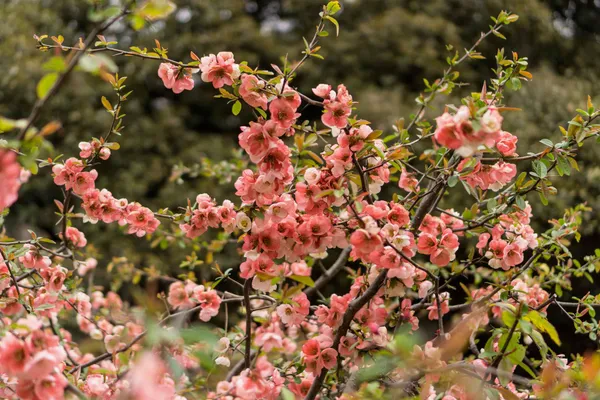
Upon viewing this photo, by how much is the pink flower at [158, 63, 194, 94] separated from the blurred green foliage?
11.8 feet

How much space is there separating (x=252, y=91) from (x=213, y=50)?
539cm

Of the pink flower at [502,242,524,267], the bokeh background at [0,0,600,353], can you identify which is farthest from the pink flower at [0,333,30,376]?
the bokeh background at [0,0,600,353]

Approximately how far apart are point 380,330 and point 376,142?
0.41m

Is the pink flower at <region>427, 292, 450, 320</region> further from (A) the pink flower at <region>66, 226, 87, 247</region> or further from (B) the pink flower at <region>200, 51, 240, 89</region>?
(A) the pink flower at <region>66, 226, 87, 247</region>

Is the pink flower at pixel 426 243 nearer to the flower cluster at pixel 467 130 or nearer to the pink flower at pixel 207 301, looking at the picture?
the flower cluster at pixel 467 130

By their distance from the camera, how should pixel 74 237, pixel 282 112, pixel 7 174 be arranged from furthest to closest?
pixel 74 237 → pixel 282 112 → pixel 7 174

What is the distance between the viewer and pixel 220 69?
111cm

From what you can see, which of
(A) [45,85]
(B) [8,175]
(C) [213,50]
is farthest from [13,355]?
(C) [213,50]

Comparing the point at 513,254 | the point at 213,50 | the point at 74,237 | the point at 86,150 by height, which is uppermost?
the point at 513,254

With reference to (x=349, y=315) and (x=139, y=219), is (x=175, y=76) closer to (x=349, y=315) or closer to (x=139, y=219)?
(x=139, y=219)

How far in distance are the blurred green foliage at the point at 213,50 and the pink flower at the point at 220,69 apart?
3681mm

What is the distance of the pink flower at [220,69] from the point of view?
110 cm

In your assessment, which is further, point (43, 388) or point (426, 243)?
point (426, 243)

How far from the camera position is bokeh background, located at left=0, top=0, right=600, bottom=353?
17.0 feet
